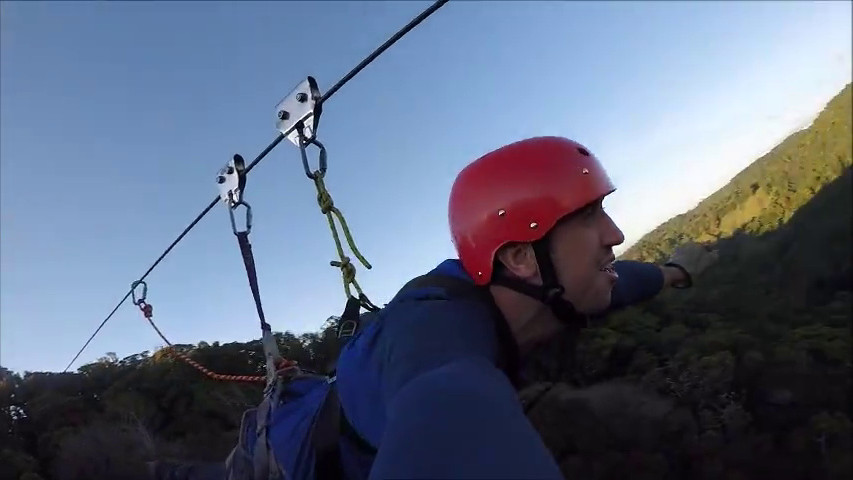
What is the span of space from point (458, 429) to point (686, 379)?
29862 millimetres

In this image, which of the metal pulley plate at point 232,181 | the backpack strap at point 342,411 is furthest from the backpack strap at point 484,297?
the metal pulley plate at point 232,181

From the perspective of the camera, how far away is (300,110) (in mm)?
1860

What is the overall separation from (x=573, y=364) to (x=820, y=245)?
26.3 metres

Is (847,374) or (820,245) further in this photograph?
(847,374)

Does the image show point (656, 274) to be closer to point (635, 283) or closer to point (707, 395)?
point (635, 283)

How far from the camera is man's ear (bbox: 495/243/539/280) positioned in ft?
4.49

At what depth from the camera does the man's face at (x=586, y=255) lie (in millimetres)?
1368

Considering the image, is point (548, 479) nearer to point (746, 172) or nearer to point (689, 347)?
point (746, 172)

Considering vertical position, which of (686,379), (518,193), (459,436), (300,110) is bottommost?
(686,379)

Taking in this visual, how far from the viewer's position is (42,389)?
4.44 m

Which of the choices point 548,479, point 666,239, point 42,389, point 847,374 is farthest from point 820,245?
Answer: point 847,374

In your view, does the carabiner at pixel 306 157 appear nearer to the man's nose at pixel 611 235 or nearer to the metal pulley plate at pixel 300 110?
the metal pulley plate at pixel 300 110

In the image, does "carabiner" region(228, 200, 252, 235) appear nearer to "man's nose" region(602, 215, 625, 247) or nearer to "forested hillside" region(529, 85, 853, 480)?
"man's nose" region(602, 215, 625, 247)

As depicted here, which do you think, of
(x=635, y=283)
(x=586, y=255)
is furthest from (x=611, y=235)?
(x=635, y=283)
